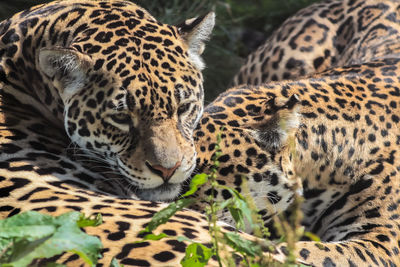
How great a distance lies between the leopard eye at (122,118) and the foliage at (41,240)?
2063mm

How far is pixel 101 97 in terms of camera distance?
5258 millimetres

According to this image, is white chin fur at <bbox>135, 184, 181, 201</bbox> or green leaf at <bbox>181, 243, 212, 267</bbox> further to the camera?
white chin fur at <bbox>135, 184, 181, 201</bbox>

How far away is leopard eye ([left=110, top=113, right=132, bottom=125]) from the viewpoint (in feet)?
17.2

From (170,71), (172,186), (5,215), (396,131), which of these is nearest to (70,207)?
(5,215)

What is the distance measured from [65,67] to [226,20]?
6.60 meters

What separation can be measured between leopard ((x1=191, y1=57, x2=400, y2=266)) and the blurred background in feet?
10.6

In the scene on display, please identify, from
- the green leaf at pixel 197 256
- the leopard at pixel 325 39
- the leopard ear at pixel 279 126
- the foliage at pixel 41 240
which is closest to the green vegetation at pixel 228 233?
the green leaf at pixel 197 256

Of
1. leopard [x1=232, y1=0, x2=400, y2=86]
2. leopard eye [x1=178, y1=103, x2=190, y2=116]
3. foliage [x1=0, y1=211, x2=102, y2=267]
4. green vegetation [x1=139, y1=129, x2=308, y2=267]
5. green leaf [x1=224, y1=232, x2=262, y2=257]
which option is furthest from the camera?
A: leopard [x1=232, y1=0, x2=400, y2=86]

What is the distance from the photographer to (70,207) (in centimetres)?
451

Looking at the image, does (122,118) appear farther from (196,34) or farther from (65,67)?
(196,34)

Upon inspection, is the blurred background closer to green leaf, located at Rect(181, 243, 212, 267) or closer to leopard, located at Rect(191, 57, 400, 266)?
leopard, located at Rect(191, 57, 400, 266)

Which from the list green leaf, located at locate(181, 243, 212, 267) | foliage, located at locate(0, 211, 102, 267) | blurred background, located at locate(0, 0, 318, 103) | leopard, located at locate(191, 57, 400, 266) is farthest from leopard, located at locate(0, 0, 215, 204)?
blurred background, located at locate(0, 0, 318, 103)

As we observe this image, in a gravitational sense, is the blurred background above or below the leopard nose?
above

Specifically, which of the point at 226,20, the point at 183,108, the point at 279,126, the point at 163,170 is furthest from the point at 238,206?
the point at 226,20
